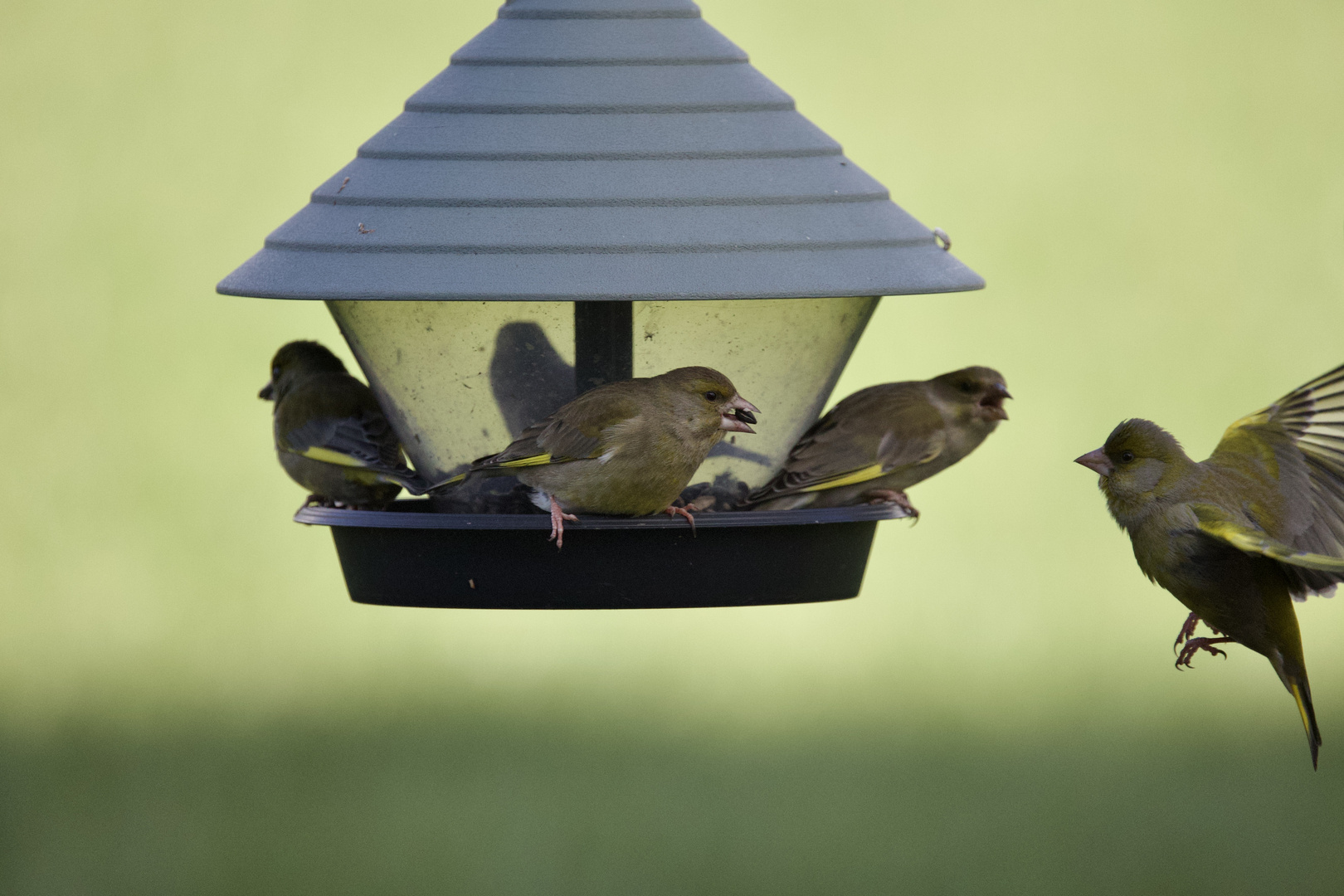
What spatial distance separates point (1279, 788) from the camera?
9023 millimetres

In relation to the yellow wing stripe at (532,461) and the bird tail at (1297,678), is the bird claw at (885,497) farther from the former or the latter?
the yellow wing stripe at (532,461)

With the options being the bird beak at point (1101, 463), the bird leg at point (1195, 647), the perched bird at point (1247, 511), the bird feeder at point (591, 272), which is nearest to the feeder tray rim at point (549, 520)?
the bird feeder at point (591, 272)

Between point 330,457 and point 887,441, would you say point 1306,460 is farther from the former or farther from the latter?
point 330,457

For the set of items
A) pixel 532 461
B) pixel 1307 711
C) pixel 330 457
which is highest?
pixel 532 461

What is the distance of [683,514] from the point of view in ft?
13.5

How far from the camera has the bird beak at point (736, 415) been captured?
163 inches

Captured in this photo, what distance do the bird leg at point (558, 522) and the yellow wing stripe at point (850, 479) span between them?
0.85 m

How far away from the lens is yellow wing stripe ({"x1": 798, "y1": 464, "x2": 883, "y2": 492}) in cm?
472

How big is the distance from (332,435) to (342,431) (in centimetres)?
3

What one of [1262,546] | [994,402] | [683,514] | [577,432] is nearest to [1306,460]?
[1262,546]

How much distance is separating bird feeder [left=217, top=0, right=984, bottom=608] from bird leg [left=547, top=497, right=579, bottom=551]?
31mm

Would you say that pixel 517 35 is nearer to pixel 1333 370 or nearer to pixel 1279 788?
pixel 1333 370

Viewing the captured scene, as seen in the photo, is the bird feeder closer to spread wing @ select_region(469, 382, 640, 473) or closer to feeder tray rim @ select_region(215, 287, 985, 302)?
feeder tray rim @ select_region(215, 287, 985, 302)

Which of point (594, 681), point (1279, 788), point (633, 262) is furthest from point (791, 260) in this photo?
point (1279, 788)
